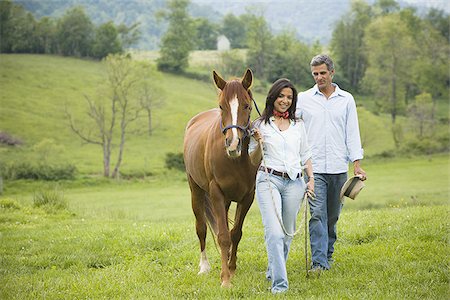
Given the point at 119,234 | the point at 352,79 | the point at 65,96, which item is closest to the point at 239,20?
the point at 352,79

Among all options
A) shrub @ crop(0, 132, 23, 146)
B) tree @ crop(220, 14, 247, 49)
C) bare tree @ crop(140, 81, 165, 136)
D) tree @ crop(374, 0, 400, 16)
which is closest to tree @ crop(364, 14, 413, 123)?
bare tree @ crop(140, 81, 165, 136)

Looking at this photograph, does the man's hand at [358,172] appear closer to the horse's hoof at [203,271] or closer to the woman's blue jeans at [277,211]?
the woman's blue jeans at [277,211]

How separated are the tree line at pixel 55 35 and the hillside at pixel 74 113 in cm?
330

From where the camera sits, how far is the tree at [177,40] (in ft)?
245

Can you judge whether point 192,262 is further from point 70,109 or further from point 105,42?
point 105,42

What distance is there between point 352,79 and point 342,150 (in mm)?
75315

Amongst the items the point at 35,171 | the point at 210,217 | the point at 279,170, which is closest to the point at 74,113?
the point at 35,171

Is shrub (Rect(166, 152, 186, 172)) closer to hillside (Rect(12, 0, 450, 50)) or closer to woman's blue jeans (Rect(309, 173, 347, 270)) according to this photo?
woman's blue jeans (Rect(309, 173, 347, 270))

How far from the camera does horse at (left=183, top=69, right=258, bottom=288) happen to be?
5795mm

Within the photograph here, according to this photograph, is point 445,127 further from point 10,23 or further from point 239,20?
point 239,20

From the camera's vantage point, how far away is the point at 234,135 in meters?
5.62

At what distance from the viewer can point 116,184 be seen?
1479 inches

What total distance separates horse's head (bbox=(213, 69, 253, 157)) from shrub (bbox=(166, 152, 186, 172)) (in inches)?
1406

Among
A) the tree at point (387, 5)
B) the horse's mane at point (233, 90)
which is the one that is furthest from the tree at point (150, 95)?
the tree at point (387, 5)
